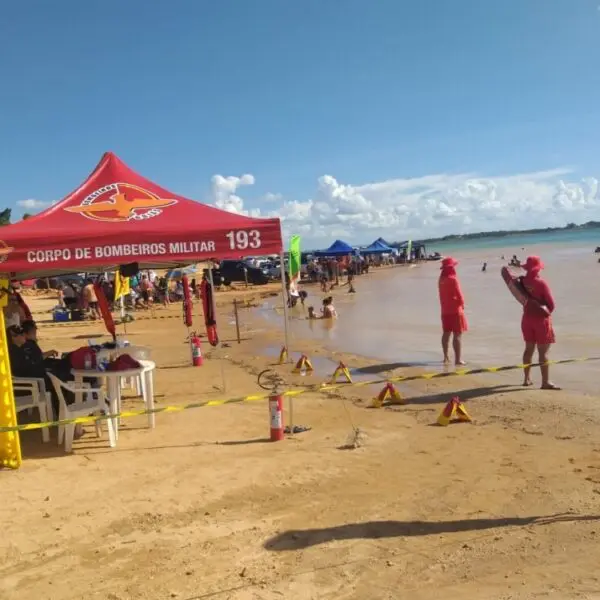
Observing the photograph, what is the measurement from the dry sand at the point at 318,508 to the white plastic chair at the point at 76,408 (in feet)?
0.55

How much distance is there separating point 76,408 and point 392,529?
3.78m

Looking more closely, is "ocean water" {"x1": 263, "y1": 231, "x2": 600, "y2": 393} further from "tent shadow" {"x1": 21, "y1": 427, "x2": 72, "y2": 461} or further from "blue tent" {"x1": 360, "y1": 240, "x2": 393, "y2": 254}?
"blue tent" {"x1": 360, "y1": 240, "x2": 393, "y2": 254}

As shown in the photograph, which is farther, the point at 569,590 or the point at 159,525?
the point at 159,525

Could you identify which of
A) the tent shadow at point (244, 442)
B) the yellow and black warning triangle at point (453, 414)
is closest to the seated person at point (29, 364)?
the tent shadow at point (244, 442)

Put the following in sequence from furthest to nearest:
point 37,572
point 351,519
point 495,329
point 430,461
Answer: point 495,329 < point 430,461 < point 351,519 < point 37,572

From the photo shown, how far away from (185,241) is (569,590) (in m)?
4.70

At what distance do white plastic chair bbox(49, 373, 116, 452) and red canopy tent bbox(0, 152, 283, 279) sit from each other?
51.9 inches

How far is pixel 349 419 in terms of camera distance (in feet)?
24.7

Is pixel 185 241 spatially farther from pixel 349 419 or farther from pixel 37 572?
pixel 37 572

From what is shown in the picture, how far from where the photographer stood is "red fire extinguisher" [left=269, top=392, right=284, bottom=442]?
6.57 m

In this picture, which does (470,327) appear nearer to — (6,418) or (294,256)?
(294,256)

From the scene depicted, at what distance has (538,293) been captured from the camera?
8.59 metres

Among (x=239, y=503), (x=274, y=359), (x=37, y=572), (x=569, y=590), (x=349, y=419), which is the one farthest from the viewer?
(x=274, y=359)

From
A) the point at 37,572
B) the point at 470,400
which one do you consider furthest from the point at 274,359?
the point at 37,572
